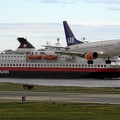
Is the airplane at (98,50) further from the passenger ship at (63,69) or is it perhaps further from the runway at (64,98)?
the passenger ship at (63,69)

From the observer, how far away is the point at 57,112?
37188 millimetres

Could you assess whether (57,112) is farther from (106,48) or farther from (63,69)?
(63,69)

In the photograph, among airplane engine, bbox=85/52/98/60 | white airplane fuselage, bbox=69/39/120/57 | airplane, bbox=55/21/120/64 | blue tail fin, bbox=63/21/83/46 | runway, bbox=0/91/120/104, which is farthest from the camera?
blue tail fin, bbox=63/21/83/46

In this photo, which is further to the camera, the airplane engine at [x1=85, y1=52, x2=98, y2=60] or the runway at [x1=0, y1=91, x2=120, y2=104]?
the airplane engine at [x1=85, y1=52, x2=98, y2=60]

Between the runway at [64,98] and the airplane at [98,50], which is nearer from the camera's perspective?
the runway at [64,98]

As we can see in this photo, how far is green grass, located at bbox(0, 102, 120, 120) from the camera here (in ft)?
109

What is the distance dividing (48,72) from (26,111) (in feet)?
503

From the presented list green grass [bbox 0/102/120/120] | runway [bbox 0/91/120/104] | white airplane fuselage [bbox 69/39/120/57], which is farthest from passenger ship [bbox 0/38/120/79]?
green grass [bbox 0/102/120/120]

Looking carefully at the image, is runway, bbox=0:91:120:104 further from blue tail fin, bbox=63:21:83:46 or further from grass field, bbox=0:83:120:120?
blue tail fin, bbox=63:21:83:46

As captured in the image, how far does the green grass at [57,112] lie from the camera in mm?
33312

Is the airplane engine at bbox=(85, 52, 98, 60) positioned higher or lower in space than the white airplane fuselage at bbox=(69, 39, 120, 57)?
lower

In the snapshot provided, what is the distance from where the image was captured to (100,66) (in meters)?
186

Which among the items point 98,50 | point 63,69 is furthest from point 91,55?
point 63,69

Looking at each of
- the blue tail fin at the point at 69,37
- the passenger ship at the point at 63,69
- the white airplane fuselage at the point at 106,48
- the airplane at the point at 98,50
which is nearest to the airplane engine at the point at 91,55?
the airplane at the point at 98,50
